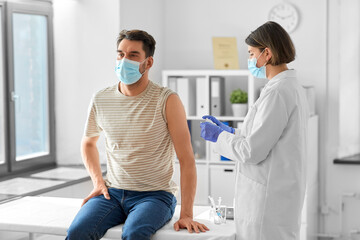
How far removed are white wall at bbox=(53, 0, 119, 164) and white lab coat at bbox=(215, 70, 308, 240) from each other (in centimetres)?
175

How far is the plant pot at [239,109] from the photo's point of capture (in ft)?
12.6

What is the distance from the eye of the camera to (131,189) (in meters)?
2.28

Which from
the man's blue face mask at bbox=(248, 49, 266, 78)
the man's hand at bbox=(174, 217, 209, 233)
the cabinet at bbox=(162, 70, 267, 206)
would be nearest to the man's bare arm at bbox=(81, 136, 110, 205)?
the man's hand at bbox=(174, 217, 209, 233)

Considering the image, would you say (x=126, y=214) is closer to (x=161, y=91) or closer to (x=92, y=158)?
(x=92, y=158)

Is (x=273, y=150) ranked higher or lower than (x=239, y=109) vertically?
lower

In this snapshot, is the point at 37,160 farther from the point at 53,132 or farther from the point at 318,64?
the point at 318,64

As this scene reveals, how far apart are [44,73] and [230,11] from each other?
1.44 m

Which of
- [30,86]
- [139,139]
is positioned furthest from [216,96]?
[139,139]

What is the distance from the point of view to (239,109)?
12.6 ft

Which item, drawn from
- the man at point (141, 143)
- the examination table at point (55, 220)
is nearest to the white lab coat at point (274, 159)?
the examination table at point (55, 220)

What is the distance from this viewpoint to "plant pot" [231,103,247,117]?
384cm

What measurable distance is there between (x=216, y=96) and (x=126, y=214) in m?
1.75

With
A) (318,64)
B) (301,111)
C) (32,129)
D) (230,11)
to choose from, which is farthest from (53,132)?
(301,111)

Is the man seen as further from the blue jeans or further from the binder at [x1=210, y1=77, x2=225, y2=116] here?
the binder at [x1=210, y1=77, x2=225, y2=116]
